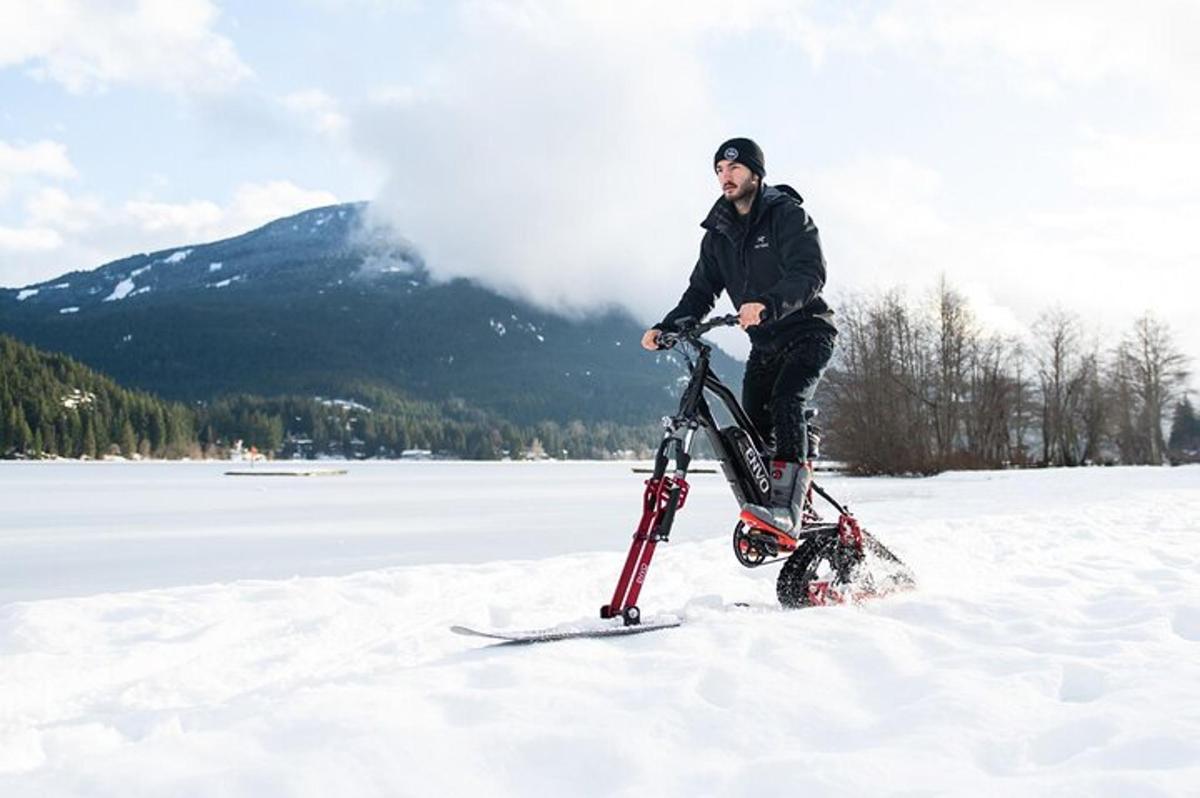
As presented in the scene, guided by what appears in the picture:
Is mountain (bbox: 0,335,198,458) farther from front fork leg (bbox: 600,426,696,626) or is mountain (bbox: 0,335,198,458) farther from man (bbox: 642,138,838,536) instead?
front fork leg (bbox: 600,426,696,626)

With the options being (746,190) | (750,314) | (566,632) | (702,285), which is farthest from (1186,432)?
(566,632)

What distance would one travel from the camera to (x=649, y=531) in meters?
3.74

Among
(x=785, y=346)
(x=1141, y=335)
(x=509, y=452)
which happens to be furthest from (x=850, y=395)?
(x=509, y=452)

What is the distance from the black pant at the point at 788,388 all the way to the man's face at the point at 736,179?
740 mm

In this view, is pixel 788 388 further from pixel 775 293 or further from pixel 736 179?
pixel 736 179

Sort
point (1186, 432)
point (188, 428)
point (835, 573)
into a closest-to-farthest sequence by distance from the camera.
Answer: point (835, 573), point (1186, 432), point (188, 428)

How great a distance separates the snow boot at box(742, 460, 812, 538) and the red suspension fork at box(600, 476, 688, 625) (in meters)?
0.58

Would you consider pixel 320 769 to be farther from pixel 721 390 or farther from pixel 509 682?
pixel 721 390

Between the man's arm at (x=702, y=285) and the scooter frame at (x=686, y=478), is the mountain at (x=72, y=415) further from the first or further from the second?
the scooter frame at (x=686, y=478)

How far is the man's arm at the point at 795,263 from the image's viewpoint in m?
3.92

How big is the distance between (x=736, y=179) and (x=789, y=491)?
1483mm

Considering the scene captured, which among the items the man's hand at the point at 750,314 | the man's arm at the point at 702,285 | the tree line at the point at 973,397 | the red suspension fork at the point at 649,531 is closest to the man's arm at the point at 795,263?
the man's hand at the point at 750,314

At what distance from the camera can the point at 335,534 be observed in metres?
12.5

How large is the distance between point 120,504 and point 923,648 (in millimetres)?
22771
